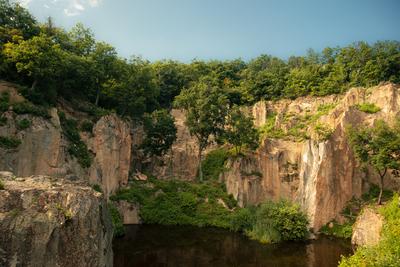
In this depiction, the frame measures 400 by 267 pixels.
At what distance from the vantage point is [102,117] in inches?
1391

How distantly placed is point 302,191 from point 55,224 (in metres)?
26.4

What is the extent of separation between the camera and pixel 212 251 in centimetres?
2598

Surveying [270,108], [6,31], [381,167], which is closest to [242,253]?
[381,167]

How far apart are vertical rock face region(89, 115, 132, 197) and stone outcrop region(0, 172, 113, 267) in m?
17.7

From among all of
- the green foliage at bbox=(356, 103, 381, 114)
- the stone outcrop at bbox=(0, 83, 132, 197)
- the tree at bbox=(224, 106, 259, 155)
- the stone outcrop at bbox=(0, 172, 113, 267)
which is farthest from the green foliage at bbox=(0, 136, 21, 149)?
the green foliage at bbox=(356, 103, 381, 114)

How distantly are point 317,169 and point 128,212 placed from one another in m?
18.9

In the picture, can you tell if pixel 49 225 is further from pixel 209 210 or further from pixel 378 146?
pixel 378 146

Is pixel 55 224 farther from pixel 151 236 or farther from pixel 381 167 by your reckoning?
pixel 381 167

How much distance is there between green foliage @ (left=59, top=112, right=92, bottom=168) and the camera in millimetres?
30797

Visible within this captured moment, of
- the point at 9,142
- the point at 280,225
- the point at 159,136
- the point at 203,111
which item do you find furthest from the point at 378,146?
the point at 9,142

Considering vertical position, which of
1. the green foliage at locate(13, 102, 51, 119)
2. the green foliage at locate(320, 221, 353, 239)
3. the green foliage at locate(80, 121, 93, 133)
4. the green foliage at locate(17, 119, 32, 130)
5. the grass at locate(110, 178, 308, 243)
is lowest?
the green foliage at locate(320, 221, 353, 239)

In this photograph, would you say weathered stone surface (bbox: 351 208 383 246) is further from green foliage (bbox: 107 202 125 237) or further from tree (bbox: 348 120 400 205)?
green foliage (bbox: 107 202 125 237)

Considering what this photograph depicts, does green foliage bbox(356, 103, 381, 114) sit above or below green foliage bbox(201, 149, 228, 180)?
above

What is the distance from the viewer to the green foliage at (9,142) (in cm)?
2562
